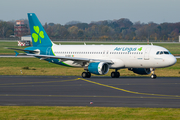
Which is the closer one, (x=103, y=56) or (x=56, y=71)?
(x=103, y=56)

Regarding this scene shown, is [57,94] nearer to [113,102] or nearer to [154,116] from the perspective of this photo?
[113,102]

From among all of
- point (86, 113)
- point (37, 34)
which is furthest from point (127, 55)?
point (86, 113)

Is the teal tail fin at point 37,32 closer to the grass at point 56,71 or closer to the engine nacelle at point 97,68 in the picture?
the grass at point 56,71

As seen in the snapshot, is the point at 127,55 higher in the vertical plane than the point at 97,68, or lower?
higher

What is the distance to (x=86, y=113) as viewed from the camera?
19.1 m

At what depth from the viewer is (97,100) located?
24672 millimetres

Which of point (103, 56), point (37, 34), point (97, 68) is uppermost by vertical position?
point (37, 34)

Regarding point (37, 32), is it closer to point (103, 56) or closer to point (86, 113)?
point (103, 56)

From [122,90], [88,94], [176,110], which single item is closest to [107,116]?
[176,110]

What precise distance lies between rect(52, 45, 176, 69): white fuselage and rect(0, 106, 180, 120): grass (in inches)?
904

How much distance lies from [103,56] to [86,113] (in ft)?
90.1

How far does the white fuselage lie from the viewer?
141ft

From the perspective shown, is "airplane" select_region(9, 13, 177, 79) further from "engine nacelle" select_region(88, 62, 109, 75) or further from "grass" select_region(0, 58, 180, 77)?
"grass" select_region(0, 58, 180, 77)

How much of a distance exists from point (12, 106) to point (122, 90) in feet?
40.0
